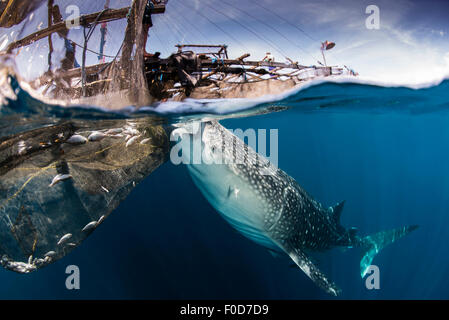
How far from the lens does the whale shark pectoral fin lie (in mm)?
4961

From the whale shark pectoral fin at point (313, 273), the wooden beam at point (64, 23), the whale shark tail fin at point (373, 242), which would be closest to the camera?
the wooden beam at point (64, 23)

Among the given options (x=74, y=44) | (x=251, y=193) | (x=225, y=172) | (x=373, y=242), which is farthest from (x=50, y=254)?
(x=373, y=242)

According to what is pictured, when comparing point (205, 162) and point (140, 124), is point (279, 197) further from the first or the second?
point (140, 124)

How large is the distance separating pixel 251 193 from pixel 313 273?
88.6 inches

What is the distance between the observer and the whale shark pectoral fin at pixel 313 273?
496 cm

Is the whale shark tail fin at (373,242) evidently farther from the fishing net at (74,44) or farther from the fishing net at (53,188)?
the fishing net at (74,44)

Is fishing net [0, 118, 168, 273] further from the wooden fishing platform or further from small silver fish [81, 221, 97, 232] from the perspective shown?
the wooden fishing platform

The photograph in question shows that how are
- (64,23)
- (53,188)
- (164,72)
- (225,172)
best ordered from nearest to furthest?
(64,23)
(164,72)
(225,172)
(53,188)

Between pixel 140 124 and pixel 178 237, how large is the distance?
6.63 m

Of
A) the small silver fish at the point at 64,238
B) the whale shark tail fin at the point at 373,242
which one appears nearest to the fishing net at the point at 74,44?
the small silver fish at the point at 64,238

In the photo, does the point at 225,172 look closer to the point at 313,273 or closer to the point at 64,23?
the point at 313,273

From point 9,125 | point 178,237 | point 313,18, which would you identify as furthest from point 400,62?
point 178,237

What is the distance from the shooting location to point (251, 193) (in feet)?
16.2

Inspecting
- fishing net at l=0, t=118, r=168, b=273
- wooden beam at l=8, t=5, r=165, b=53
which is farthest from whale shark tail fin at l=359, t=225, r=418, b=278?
wooden beam at l=8, t=5, r=165, b=53
